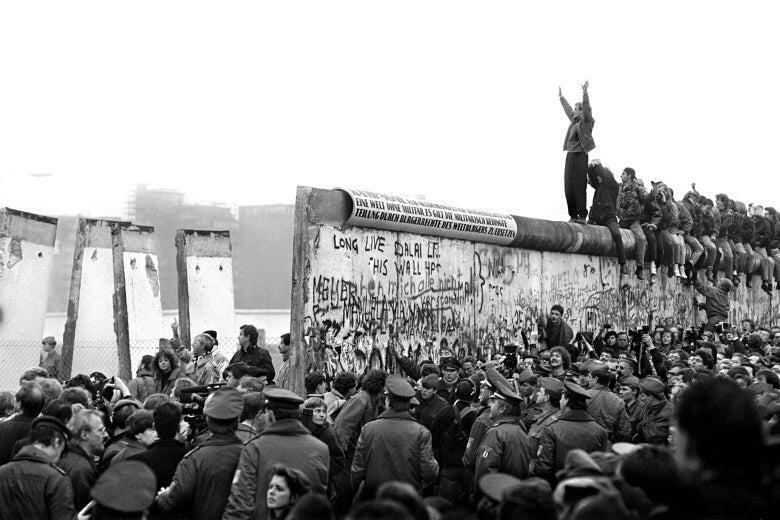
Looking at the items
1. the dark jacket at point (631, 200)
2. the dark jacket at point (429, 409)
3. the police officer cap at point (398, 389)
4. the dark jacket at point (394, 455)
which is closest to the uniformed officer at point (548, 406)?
the dark jacket at point (429, 409)

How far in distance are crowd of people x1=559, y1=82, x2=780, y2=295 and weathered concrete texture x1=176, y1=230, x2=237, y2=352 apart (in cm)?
743

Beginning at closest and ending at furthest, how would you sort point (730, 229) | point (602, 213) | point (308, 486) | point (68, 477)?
point (308, 486) → point (68, 477) → point (602, 213) → point (730, 229)

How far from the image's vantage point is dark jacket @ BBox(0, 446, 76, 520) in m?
7.34

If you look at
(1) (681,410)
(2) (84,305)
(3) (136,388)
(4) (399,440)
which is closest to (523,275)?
(2) (84,305)

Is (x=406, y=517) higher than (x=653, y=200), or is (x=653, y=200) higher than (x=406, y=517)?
(x=653, y=200)

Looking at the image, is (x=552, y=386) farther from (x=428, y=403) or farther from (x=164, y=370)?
(x=164, y=370)

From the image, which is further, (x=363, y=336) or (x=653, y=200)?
(x=653, y=200)

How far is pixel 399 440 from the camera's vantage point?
379 inches

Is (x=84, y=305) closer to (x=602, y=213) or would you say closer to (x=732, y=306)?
(x=602, y=213)

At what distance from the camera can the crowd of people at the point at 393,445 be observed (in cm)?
431

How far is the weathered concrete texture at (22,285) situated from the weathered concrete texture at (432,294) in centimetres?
461

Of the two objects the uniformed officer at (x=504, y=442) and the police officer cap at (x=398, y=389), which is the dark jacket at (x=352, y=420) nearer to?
the police officer cap at (x=398, y=389)

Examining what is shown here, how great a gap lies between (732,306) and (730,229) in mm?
2166

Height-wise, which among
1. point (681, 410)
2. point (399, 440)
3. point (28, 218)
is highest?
point (28, 218)
